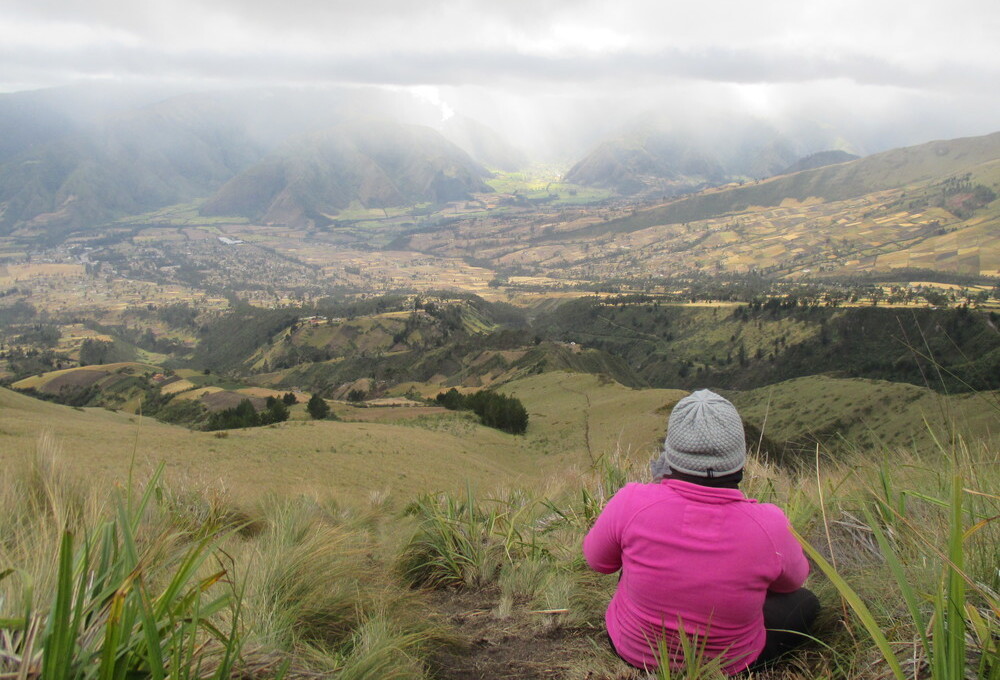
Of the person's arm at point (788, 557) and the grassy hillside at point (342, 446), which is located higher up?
the person's arm at point (788, 557)

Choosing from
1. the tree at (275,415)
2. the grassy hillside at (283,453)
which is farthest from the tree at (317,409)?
the grassy hillside at (283,453)

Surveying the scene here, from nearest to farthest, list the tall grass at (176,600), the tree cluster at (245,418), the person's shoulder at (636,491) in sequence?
the tall grass at (176,600), the person's shoulder at (636,491), the tree cluster at (245,418)

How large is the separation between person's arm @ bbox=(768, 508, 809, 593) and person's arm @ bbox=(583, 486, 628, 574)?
2.43 feet

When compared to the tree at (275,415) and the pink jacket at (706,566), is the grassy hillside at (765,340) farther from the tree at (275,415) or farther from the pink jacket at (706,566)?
the pink jacket at (706,566)

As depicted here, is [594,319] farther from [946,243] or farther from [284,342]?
[946,243]

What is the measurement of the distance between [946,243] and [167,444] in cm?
23817

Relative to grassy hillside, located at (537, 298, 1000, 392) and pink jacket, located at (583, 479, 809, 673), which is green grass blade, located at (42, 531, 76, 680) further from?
grassy hillside, located at (537, 298, 1000, 392)

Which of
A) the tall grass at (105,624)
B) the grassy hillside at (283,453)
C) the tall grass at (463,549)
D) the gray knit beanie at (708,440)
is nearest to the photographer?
the tall grass at (105,624)

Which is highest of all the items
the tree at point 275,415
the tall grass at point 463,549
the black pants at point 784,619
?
the black pants at point 784,619

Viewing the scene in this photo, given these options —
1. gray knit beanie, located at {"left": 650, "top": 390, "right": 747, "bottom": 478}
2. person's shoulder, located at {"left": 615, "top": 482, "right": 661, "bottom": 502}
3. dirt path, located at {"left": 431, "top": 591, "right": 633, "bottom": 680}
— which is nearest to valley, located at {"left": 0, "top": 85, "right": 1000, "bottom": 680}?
dirt path, located at {"left": 431, "top": 591, "right": 633, "bottom": 680}

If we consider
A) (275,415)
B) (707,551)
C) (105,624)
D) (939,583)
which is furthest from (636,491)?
(275,415)

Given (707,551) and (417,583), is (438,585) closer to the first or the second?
(417,583)

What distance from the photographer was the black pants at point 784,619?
313cm

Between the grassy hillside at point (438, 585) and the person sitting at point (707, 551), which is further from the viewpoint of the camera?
the person sitting at point (707, 551)
